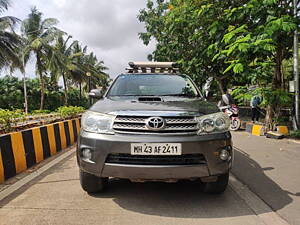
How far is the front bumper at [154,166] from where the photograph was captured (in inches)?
112

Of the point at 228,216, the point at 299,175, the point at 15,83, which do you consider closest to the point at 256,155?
the point at 299,175

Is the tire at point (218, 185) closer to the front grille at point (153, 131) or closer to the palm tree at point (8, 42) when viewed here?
the front grille at point (153, 131)

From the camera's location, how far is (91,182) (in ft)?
11.0

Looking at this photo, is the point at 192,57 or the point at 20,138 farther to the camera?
the point at 192,57

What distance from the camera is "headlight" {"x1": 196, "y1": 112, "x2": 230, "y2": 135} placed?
9.86 ft

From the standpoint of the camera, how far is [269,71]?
8.48 meters

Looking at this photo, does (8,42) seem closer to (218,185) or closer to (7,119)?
(7,119)

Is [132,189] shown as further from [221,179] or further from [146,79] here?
[146,79]

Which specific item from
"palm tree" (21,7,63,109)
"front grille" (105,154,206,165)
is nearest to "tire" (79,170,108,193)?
"front grille" (105,154,206,165)

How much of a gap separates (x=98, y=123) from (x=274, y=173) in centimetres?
Answer: 317

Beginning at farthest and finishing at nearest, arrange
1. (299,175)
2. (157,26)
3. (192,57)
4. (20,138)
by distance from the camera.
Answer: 1. (157,26)
2. (192,57)
3. (20,138)
4. (299,175)

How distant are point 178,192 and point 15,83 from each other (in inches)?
1143

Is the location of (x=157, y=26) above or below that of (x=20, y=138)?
above

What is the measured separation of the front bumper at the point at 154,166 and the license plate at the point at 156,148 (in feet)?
0.13
